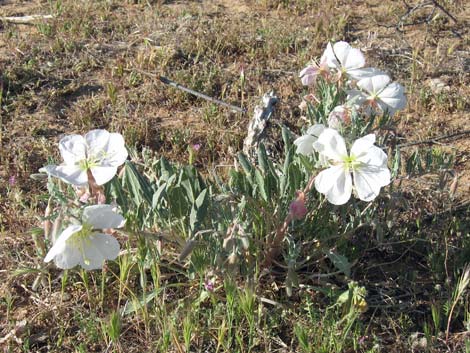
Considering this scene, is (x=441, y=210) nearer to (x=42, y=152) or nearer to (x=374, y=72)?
(x=374, y=72)

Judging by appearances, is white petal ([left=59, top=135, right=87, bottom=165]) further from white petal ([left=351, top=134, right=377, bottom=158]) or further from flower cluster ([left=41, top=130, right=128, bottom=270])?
white petal ([left=351, top=134, right=377, bottom=158])

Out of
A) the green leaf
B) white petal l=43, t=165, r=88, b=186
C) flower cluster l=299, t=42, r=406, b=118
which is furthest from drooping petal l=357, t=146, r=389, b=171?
white petal l=43, t=165, r=88, b=186

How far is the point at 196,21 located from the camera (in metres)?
4.79

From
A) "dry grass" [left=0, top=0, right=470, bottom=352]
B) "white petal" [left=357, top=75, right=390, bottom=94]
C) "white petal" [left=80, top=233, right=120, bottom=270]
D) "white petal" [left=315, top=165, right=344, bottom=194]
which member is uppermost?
"white petal" [left=357, top=75, right=390, bottom=94]

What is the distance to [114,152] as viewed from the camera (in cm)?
215

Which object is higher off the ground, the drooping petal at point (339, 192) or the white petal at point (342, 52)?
the white petal at point (342, 52)

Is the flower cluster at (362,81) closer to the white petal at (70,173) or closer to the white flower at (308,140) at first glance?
the white flower at (308,140)

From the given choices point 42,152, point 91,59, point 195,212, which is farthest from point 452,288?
point 91,59

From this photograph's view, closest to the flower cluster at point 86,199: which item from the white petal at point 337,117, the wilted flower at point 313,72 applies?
the white petal at point 337,117

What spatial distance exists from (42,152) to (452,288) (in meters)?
2.18

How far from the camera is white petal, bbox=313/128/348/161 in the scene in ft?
6.79

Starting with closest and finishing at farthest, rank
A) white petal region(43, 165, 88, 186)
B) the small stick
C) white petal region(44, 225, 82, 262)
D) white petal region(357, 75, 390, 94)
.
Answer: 1. white petal region(44, 225, 82, 262)
2. white petal region(43, 165, 88, 186)
3. white petal region(357, 75, 390, 94)
4. the small stick

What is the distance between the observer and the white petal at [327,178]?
6.81ft

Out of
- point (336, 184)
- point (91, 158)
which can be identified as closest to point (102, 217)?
point (91, 158)
